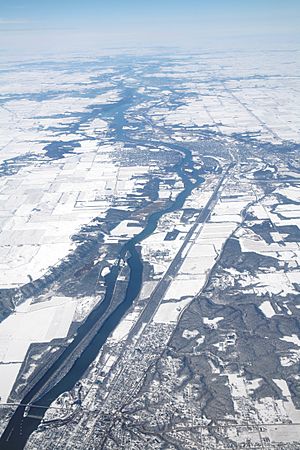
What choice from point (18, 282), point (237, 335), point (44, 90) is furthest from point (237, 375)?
point (44, 90)

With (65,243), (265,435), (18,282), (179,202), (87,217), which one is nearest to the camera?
(265,435)

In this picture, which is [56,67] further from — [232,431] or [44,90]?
[232,431]

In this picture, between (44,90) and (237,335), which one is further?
(44,90)

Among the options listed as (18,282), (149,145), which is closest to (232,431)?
(18,282)

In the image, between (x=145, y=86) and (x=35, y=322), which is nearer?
(x=35, y=322)

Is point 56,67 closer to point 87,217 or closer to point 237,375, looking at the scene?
point 87,217

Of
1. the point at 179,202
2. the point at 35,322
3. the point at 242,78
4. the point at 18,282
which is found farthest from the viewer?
the point at 242,78

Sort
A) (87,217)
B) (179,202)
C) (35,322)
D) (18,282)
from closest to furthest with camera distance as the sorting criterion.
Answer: (35,322)
(18,282)
(87,217)
(179,202)

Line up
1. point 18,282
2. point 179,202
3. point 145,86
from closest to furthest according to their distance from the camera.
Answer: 1. point 18,282
2. point 179,202
3. point 145,86
